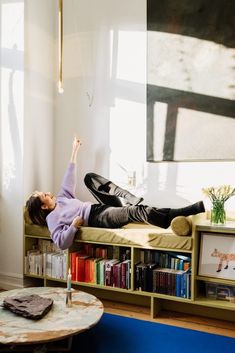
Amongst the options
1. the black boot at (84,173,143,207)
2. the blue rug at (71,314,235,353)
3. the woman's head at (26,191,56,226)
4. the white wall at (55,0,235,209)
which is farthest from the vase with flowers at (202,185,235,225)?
the woman's head at (26,191,56,226)

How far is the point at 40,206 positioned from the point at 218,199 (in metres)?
1.65

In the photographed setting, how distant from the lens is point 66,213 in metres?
3.29

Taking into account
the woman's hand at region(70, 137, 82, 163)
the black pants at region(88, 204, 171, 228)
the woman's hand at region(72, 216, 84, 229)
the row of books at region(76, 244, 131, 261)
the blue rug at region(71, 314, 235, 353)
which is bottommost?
the blue rug at region(71, 314, 235, 353)

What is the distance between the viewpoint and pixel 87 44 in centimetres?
372

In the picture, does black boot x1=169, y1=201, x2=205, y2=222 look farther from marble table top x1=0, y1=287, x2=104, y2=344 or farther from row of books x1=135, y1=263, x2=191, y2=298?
marble table top x1=0, y1=287, x2=104, y2=344

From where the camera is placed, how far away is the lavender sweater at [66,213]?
10.3 ft

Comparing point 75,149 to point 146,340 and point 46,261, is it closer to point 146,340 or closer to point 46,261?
point 46,261

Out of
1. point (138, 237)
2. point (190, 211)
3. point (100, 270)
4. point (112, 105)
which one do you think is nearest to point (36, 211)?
point (100, 270)

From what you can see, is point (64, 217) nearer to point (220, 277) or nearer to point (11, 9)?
point (220, 277)

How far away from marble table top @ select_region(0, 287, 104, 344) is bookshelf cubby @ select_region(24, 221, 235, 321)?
0.60 meters

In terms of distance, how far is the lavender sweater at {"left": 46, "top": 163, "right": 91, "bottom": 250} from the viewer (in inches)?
123

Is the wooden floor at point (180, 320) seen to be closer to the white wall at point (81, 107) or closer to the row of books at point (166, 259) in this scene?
the row of books at point (166, 259)

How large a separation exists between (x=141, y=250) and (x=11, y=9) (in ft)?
9.04

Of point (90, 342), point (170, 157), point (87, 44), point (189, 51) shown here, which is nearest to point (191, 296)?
point (90, 342)
